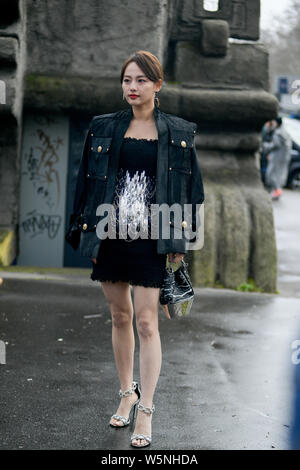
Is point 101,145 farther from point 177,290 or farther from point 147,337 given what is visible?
point 147,337

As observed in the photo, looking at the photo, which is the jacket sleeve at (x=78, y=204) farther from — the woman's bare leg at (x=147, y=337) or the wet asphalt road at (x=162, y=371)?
the wet asphalt road at (x=162, y=371)

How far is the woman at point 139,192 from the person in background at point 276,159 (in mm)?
13199

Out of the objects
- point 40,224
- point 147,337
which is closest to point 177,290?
point 147,337

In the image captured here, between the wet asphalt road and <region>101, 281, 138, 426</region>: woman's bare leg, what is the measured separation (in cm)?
17

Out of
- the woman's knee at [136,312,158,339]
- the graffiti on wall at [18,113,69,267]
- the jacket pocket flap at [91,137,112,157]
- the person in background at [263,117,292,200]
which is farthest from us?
the person in background at [263,117,292,200]

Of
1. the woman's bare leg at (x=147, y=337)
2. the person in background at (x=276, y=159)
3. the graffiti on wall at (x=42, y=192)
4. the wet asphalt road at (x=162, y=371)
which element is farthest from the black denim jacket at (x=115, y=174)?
the person in background at (x=276, y=159)

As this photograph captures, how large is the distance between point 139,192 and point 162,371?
1724 millimetres

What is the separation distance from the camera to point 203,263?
29.0 feet

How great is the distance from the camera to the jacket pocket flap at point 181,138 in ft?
14.0

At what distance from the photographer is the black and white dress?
165 inches

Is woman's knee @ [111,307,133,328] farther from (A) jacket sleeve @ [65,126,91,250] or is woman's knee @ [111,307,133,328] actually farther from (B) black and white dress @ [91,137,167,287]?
(A) jacket sleeve @ [65,126,91,250]

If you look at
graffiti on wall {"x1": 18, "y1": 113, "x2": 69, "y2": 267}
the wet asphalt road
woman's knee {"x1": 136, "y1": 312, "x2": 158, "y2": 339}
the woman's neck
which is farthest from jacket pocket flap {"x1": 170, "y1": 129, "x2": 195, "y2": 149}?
graffiti on wall {"x1": 18, "y1": 113, "x2": 69, "y2": 267}

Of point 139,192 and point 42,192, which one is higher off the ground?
point 139,192

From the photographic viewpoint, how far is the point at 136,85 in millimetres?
4238
